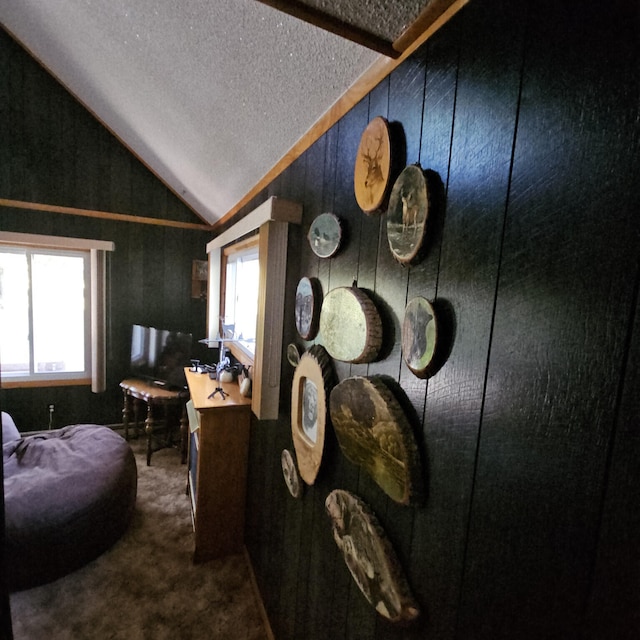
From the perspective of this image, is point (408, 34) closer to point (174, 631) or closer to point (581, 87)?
point (581, 87)

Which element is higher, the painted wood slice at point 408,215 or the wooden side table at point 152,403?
the painted wood slice at point 408,215

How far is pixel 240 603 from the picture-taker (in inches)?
68.2

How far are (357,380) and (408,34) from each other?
0.78 m

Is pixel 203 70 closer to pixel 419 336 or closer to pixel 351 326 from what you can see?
pixel 351 326

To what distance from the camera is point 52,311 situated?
10.8 ft

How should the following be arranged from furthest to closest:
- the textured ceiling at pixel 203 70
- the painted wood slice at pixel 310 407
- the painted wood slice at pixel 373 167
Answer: the painted wood slice at pixel 310 407, the textured ceiling at pixel 203 70, the painted wood slice at pixel 373 167

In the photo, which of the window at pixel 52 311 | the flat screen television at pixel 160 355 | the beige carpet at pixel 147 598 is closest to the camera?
the beige carpet at pixel 147 598

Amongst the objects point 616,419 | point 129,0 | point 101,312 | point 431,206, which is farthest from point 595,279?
point 101,312

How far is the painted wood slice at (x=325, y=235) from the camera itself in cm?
102

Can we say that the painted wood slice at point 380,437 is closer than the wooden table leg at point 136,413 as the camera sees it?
Yes

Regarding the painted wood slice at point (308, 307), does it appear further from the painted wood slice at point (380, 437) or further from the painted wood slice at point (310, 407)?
the painted wood slice at point (380, 437)

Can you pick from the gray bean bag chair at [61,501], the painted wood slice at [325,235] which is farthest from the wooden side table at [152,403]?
the painted wood slice at [325,235]

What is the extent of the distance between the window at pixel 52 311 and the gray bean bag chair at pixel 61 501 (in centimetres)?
103

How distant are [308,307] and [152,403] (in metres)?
2.32
